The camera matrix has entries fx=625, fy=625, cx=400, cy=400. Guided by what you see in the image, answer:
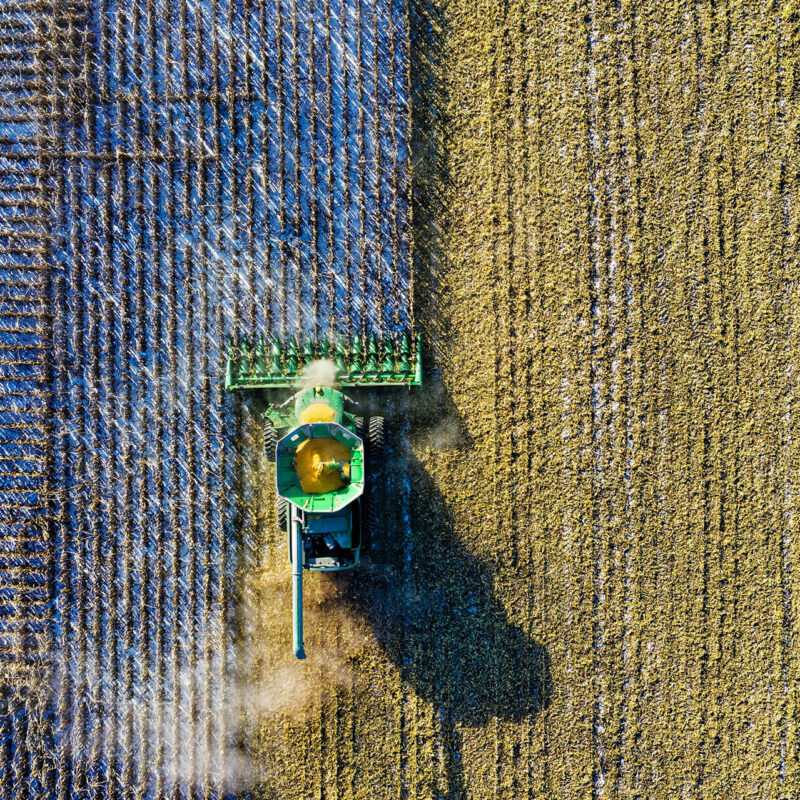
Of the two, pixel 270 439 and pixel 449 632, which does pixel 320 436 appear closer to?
pixel 270 439

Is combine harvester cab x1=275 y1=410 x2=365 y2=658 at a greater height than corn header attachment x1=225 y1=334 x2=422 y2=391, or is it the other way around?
corn header attachment x1=225 y1=334 x2=422 y2=391

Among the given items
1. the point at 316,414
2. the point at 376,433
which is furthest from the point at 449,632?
the point at 316,414

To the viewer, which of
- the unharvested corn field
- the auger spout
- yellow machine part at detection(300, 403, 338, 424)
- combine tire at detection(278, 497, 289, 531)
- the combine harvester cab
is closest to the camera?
the auger spout

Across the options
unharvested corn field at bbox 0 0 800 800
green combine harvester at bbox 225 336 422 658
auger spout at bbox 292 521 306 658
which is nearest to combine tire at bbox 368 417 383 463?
green combine harvester at bbox 225 336 422 658

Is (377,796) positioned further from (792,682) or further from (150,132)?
(150,132)

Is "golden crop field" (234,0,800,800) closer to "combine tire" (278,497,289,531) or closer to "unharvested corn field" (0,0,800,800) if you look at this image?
"unharvested corn field" (0,0,800,800)

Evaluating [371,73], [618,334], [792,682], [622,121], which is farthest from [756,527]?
[371,73]

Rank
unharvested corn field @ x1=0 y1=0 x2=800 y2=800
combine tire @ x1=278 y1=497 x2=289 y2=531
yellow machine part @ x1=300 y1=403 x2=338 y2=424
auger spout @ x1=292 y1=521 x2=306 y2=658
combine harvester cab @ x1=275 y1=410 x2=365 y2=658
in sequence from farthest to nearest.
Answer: unharvested corn field @ x1=0 y1=0 x2=800 y2=800, combine tire @ x1=278 y1=497 x2=289 y2=531, yellow machine part @ x1=300 y1=403 x2=338 y2=424, combine harvester cab @ x1=275 y1=410 x2=365 y2=658, auger spout @ x1=292 y1=521 x2=306 y2=658
